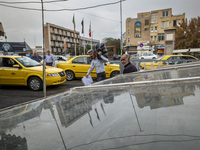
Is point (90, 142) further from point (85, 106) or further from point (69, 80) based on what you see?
point (69, 80)

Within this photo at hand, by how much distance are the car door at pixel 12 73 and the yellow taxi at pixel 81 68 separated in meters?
2.73

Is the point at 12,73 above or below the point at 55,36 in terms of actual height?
below

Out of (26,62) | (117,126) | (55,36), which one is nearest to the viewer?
(117,126)

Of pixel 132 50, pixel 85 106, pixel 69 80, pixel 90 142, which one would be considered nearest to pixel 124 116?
pixel 90 142

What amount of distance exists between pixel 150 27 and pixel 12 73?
47.0m

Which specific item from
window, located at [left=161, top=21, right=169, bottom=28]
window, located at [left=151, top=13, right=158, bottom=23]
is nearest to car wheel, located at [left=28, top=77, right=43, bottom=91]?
window, located at [left=161, top=21, right=169, bottom=28]

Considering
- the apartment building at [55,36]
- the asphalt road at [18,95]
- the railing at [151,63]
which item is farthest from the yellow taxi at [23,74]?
the apartment building at [55,36]

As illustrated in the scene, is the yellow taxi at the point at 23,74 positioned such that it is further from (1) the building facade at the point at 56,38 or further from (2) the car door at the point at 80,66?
(1) the building facade at the point at 56,38

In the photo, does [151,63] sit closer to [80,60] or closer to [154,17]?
[80,60]

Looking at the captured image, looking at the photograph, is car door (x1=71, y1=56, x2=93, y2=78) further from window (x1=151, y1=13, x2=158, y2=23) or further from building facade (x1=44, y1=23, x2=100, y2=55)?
building facade (x1=44, y1=23, x2=100, y2=55)

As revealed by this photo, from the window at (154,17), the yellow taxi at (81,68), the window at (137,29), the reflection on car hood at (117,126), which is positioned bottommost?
the reflection on car hood at (117,126)

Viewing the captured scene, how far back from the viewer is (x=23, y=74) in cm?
628

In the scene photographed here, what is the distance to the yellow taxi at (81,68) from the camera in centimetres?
845

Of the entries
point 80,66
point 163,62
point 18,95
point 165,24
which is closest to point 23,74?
point 18,95
